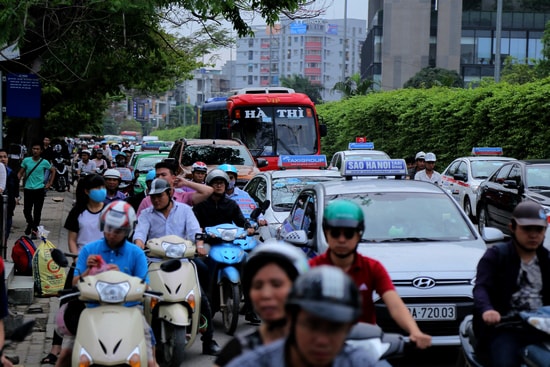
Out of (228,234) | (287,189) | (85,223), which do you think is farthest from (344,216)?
(287,189)

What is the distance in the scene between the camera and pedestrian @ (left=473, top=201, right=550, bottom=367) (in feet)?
19.2

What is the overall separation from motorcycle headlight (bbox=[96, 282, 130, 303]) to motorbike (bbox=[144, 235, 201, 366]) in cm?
155

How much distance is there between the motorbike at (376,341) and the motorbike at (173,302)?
3.79 meters

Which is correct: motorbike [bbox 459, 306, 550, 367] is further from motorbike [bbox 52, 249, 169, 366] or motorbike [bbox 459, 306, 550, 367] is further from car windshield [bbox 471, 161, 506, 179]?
car windshield [bbox 471, 161, 506, 179]

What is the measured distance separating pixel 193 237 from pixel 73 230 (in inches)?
42.8

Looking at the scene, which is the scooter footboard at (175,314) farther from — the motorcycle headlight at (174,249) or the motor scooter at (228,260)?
the motor scooter at (228,260)

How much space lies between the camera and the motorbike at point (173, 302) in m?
8.18

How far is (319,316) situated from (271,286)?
0.69 m

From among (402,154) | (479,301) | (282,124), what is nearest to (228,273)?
(479,301)

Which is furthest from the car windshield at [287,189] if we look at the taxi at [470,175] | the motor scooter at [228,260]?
the taxi at [470,175]

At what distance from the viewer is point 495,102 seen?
2777 centimetres

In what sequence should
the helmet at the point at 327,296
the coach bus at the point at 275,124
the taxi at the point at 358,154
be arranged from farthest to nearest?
the taxi at the point at 358,154 → the coach bus at the point at 275,124 → the helmet at the point at 327,296

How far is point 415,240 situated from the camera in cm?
920

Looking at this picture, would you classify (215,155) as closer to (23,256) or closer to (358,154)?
(358,154)
